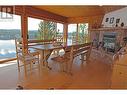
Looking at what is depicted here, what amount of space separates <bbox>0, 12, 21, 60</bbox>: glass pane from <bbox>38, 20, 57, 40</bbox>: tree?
53.2 inches

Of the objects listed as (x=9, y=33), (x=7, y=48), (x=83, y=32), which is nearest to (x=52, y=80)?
(x=9, y=33)

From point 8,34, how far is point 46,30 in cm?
191

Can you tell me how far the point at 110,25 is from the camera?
6.07m

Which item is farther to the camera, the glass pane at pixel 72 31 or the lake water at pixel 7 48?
the glass pane at pixel 72 31

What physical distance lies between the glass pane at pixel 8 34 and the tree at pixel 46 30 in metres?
1.35

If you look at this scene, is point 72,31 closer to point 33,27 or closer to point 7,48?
point 33,27

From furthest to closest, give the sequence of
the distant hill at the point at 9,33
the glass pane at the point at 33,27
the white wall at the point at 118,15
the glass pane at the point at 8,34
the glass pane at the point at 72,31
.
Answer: the glass pane at the point at 72,31
the glass pane at the point at 33,27
the white wall at the point at 118,15
the distant hill at the point at 9,33
the glass pane at the point at 8,34

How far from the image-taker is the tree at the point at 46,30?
666 cm

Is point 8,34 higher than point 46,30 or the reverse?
A: the reverse

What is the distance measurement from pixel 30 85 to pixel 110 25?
440 centimetres

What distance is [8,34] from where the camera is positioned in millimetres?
5531

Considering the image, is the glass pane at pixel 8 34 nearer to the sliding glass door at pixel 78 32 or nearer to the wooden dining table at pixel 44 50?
the wooden dining table at pixel 44 50

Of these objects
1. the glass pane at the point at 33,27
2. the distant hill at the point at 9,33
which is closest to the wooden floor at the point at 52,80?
the distant hill at the point at 9,33
